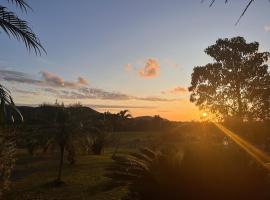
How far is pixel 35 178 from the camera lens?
36.2 m

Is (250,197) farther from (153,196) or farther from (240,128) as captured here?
(240,128)

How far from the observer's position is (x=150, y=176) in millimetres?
5852

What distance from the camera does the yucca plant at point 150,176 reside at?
5809 millimetres

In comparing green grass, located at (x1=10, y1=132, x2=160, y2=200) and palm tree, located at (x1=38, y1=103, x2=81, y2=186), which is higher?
palm tree, located at (x1=38, y1=103, x2=81, y2=186)

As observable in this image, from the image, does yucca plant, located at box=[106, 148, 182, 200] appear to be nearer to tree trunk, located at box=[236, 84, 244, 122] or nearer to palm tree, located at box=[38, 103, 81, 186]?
palm tree, located at box=[38, 103, 81, 186]

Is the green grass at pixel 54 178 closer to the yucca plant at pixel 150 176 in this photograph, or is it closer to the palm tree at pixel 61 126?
the palm tree at pixel 61 126

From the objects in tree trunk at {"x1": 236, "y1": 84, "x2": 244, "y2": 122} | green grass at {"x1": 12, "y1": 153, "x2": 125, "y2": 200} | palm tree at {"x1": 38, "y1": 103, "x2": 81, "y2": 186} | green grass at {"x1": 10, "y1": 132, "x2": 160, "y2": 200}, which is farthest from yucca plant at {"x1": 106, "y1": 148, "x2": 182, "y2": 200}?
tree trunk at {"x1": 236, "y1": 84, "x2": 244, "y2": 122}

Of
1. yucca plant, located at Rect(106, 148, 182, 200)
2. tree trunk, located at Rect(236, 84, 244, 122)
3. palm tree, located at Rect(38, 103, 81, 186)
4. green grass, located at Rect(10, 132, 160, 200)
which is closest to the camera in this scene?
yucca plant, located at Rect(106, 148, 182, 200)

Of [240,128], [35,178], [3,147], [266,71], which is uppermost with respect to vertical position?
[266,71]

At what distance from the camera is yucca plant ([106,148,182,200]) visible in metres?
5.81

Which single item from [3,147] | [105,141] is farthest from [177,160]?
[105,141]

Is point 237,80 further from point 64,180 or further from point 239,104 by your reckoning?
point 64,180

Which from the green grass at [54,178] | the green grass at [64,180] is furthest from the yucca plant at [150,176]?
the green grass at [64,180]

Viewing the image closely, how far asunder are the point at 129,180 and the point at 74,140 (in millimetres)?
30745
